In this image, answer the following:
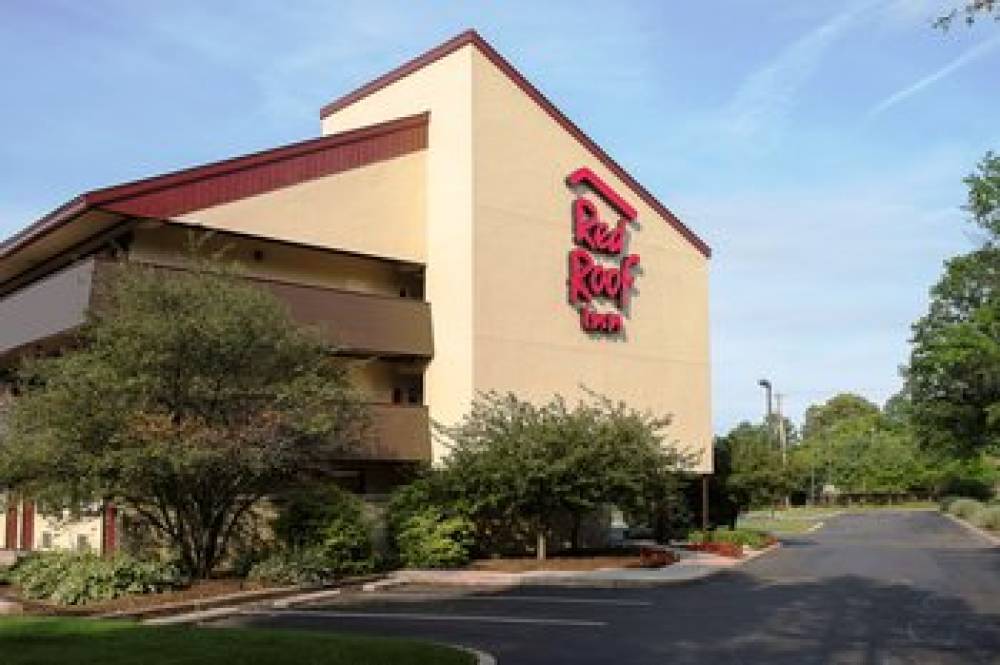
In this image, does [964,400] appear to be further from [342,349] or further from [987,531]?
[342,349]

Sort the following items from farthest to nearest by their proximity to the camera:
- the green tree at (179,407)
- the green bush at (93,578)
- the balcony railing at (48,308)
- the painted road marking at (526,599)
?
the balcony railing at (48,308) < the green tree at (179,407) < the painted road marking at (526,599) < the green bush at (93,578)

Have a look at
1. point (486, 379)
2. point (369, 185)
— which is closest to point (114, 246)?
point (369, 185)

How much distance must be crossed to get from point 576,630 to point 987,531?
3714 cm

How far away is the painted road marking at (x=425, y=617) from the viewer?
1636cm

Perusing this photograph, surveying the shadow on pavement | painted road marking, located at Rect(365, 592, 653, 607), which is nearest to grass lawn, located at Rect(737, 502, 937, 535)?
the shadow on pavement

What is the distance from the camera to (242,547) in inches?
938

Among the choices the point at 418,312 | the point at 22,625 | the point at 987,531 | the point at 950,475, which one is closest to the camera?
the point at 22,625

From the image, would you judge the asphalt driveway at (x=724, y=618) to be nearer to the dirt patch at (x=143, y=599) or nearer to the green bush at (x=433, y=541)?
the dirt patch at (x=143, y=599)

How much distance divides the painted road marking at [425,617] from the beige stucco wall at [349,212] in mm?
10482

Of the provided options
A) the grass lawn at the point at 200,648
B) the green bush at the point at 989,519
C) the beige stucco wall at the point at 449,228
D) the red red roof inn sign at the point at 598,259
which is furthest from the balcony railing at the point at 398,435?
the green bush at the point at 989,519

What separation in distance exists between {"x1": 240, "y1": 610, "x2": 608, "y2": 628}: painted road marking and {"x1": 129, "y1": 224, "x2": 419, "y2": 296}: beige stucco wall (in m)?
8.68

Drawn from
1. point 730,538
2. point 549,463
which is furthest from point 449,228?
point 730,538

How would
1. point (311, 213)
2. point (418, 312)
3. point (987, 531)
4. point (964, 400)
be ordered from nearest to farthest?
point (311, 213)
point (418, 312)
point (987, 531)
point (964, 400)

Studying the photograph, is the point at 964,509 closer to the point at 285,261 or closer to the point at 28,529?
the point at 285,261
